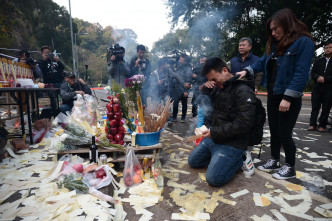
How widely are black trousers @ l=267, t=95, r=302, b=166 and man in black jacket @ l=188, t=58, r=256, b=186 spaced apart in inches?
17.0

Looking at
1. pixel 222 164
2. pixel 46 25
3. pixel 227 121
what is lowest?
pixel 222 164

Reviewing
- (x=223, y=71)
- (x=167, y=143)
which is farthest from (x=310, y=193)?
(x=167, y=143)

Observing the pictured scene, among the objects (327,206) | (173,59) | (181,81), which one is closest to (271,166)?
(327,206)

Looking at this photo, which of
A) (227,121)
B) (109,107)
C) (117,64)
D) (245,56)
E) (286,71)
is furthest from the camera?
(117,64)

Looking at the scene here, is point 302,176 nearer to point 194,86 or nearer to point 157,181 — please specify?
point 157,181

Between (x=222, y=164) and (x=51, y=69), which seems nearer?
(x=222, y=164)

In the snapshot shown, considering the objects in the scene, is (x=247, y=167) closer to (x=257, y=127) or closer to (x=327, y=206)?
(x=257, y=127)

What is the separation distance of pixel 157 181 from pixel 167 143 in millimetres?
1676

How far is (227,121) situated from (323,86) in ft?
13.4

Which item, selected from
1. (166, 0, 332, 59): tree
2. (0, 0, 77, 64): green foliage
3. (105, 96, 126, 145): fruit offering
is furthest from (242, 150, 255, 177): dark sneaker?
(0, 0, 77, 64): green foliage

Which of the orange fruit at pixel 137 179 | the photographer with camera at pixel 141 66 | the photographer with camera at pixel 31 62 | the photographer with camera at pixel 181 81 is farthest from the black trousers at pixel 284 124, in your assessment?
the photographer with camera at pixel 31 62

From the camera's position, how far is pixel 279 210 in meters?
2.14

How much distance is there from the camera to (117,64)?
224 inches

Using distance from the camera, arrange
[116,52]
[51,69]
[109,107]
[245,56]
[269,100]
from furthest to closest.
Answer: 1. [51,69]
2. [116,52]
3. [245,56]
4. [109,107]
5. [269,100]
